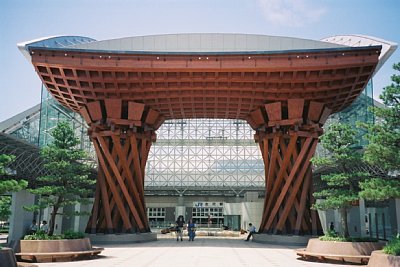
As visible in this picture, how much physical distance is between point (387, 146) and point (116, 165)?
16990 mm

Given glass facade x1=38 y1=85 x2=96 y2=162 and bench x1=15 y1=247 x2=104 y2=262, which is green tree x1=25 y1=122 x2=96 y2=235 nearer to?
bench x1=15 y1=247 x2=104 y2=262

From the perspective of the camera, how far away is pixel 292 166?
25031 mm

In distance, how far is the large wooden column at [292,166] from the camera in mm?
24297

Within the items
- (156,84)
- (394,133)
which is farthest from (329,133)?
(156,84)

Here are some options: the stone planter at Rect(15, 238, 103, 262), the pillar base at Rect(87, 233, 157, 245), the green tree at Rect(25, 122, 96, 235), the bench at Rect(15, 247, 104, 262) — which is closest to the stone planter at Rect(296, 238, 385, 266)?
the bench at Rect(15, 247, 104, 262)

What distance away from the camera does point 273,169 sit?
84.2 feet

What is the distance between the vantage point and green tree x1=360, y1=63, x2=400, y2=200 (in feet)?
39.4

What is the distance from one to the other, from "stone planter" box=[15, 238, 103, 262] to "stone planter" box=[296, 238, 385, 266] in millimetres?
9036

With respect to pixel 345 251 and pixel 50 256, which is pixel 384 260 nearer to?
pixel 345 251

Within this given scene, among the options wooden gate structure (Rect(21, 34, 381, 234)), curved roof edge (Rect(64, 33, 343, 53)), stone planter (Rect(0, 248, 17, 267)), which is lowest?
stone planter (Rect(0, 248, 17, 267))

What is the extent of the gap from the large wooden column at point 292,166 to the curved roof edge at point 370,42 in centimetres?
883

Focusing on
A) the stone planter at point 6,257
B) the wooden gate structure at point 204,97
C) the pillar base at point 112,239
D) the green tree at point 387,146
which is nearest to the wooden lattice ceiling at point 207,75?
the wooden gate structure at point 204,97

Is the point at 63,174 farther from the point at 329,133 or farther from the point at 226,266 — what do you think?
the point at 329,133

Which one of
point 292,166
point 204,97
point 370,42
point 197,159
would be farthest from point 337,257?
point 197,159
